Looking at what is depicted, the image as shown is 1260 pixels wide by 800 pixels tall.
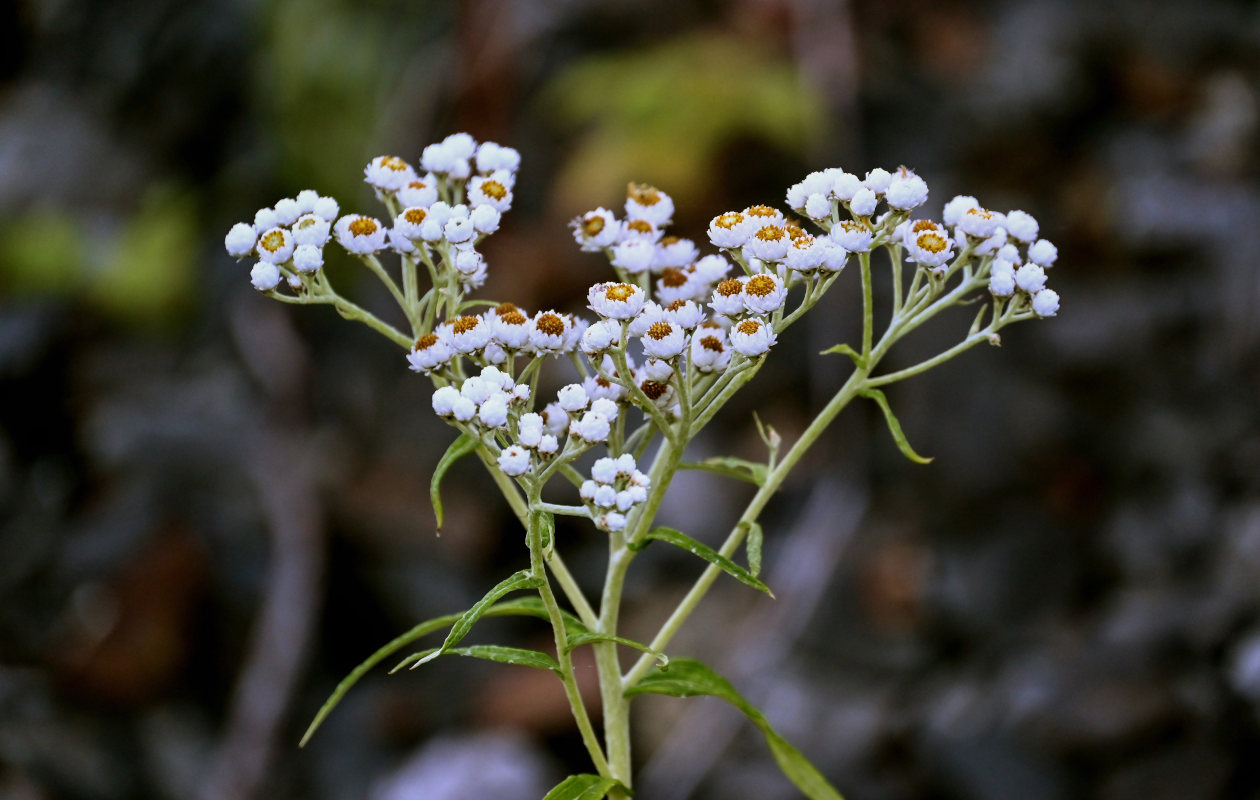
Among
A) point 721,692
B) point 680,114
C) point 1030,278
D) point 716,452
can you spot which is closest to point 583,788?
point 721,692

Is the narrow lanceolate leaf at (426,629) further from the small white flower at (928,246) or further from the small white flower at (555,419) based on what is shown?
the small white flower at (928,246)

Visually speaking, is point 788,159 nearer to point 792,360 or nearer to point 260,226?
point 792,360

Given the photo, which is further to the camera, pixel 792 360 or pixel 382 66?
pixel 382 66

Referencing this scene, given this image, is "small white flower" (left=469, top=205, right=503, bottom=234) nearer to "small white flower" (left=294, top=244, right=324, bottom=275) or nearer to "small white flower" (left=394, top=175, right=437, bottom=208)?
→ "small white flower" (left=394, top=175, right=437, bottom=208)

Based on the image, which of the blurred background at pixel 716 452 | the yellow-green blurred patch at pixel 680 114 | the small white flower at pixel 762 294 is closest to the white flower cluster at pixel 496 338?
the small white flower at pixel 762 294

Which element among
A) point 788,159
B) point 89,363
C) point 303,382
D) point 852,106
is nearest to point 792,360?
point 788,159

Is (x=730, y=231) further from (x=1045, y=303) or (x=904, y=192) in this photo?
(x=1045, y=303)
